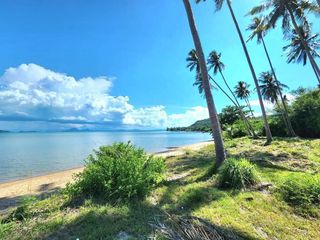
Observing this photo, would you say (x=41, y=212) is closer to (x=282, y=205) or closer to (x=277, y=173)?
(x=282, y=205)

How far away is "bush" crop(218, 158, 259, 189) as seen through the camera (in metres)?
6.88

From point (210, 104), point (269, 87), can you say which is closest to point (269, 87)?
point (269, 87)

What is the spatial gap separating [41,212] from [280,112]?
3041 centimetres

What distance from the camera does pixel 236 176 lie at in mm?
6914

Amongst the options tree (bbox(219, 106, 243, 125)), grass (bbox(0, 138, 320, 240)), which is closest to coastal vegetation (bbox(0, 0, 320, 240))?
grass (bbox(0, 138, 320, 240))

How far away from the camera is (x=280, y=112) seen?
30359 millimetres

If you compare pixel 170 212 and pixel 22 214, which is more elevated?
pixel 22 214

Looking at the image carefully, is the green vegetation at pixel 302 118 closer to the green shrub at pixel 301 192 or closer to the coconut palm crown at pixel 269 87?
the coconut palm crown at pixel 269 87

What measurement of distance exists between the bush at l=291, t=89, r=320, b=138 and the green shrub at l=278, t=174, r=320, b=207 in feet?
73.9

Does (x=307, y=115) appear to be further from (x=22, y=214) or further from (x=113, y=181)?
(x=22, y=214)

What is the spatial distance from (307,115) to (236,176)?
2426 cm

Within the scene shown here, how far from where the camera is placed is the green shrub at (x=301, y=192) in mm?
5745

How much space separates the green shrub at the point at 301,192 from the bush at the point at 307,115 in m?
22.5

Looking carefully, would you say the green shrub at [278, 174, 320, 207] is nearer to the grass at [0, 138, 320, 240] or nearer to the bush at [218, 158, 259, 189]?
the grass at [0, 138, 320, 240]
